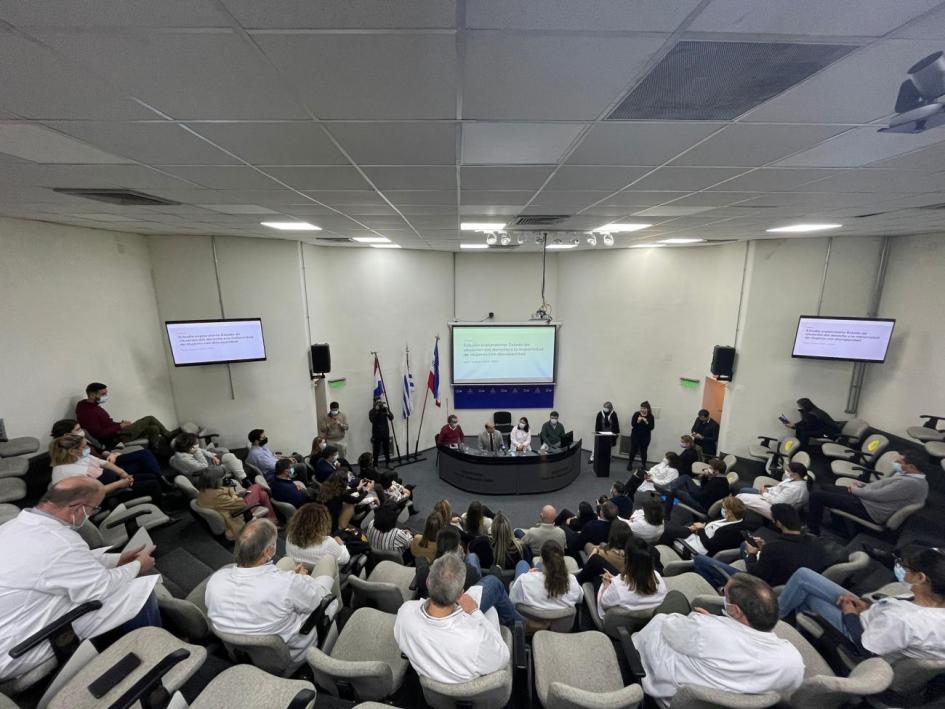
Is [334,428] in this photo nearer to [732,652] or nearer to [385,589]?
[385,589]

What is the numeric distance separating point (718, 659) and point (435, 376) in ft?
23.8

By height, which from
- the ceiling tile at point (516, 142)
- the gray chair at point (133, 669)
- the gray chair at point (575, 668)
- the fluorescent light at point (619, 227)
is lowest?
the gray chair at point (575, 668)

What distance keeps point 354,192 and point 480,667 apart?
11.8 ft

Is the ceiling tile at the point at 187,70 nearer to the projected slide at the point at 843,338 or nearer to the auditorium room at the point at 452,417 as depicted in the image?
the auditorium room at the point at 452,417

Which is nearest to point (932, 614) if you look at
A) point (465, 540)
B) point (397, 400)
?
point (465, 540)

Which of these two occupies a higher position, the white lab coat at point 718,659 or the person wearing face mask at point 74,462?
the person wearing face mask at point 74,462

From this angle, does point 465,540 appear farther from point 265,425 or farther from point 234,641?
point 265,425

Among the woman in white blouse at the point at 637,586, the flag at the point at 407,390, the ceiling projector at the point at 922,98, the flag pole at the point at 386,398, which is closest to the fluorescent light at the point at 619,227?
the ceiling projector at the point at 922,98

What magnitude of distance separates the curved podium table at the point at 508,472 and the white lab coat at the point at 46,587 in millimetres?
5441

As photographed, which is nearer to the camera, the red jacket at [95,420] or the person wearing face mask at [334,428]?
the red jacket at [95,420]

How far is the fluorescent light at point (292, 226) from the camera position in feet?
16.7

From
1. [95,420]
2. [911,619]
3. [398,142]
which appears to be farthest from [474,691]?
[95,420]

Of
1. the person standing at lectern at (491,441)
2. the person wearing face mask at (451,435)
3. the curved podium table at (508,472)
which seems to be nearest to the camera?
the curved podium table at (508,472)

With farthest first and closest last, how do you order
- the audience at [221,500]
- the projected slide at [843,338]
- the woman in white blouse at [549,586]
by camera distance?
the projected slide at [843,338]
the audience at [221,500]
the woman in white blouse at [549,586]
